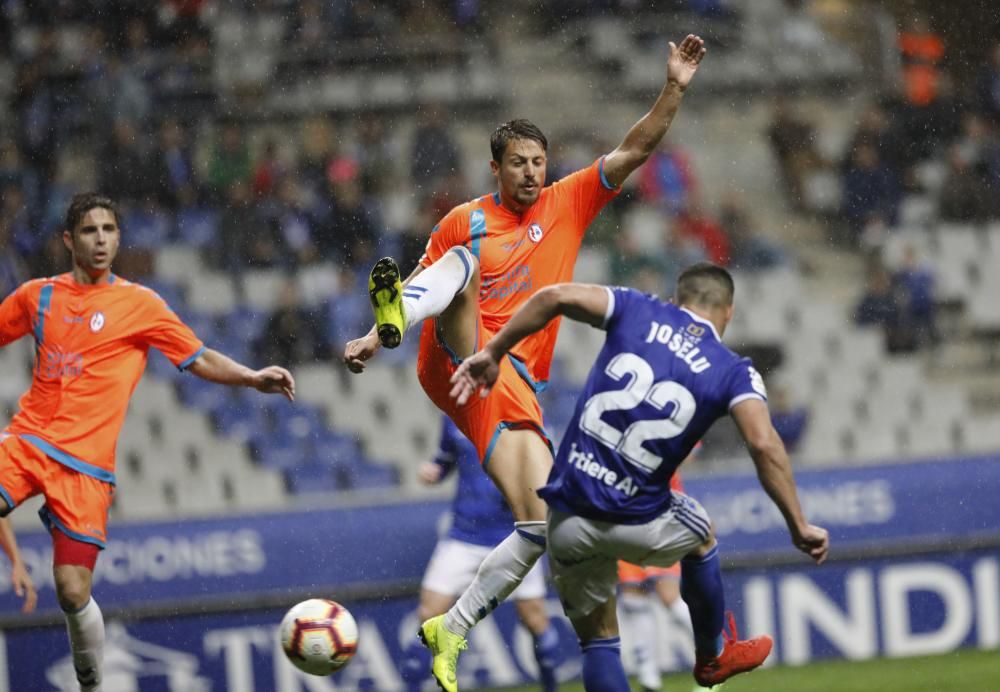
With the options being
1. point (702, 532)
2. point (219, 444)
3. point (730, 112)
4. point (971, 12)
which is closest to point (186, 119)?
point (219, 444)

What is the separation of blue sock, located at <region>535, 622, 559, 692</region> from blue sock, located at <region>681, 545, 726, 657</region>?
2.77 m

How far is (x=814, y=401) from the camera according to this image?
Answer: 46.0 ft

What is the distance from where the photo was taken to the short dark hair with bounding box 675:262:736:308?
249 inches

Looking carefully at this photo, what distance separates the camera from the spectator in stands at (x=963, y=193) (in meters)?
15.1

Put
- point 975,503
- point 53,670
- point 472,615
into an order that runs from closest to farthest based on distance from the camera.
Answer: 1. point 472,615
2. point 53,670
3. point 975,503

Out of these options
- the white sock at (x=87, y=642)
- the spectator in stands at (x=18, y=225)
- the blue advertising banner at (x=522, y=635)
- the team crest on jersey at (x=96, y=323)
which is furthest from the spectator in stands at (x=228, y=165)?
the white sock at (x=87, y=642)

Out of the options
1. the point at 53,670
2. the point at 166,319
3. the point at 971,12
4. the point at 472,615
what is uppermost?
the point at 971,12

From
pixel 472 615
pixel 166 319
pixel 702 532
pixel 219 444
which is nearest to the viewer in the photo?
pixel 702 532

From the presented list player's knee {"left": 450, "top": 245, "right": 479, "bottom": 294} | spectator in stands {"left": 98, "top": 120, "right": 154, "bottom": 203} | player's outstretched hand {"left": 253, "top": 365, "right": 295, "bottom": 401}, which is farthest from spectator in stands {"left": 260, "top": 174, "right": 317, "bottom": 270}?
player's knee {"left": 450, "top": 245, "right": 479, "bottom": 294}

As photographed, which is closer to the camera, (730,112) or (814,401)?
(814,401)

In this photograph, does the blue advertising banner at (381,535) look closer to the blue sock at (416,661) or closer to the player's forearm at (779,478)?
the blue sock at (416,661)

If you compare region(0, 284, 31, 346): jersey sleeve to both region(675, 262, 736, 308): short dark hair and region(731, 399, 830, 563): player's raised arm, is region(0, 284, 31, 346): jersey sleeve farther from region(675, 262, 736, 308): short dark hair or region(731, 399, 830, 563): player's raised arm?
region(731, 399, 830, 563): player's raised arm

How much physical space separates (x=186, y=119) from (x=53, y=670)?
5.98m

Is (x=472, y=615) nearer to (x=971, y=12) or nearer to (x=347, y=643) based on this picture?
(x=347, y=643)
